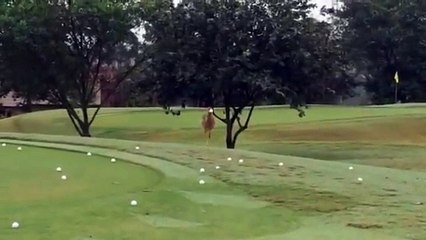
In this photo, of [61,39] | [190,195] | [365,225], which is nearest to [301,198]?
[190,195]

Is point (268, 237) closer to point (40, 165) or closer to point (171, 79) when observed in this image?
point (40, 165)

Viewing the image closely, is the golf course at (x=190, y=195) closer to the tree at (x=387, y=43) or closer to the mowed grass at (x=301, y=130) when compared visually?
the mowed grass at (x=301, y=130)

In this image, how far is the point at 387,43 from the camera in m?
51.8

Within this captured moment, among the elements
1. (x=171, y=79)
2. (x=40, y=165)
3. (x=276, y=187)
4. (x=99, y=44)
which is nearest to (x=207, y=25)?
(x=171, y=79)

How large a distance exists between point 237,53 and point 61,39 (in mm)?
8927

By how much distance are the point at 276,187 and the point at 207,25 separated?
14.5 metres

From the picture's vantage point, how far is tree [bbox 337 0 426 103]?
166 ft

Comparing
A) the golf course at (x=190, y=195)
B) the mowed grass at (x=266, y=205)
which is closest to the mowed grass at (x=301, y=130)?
the golf course at (x=190, y=195)

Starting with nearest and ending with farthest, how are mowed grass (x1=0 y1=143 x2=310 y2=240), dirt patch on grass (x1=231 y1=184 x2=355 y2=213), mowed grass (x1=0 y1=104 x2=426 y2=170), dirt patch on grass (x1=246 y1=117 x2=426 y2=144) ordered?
mowed grass (x1=0 y1=143 x2=310 y2=240), dirt patch on grass (x1=231 y1=184 x2=355 y2=213), mowed grass (x1=0 y1=104 x2=426 y2=170), dirt patch on grass (x1=246 y1=117 x2=426 y2=144)

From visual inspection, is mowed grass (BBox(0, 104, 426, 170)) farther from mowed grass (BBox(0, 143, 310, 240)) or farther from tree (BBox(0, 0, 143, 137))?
mowed grass (BBox(0, 143, 310, 240))

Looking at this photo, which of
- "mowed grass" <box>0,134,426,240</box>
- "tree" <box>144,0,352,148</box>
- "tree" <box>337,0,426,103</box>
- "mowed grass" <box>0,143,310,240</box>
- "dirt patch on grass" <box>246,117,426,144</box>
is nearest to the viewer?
"mowed grass" <box>0,143,310,240</box>

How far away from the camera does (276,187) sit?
10484 millimetres

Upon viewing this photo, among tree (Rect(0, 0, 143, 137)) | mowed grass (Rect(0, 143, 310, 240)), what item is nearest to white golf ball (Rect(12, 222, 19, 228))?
mowed grass (Rect(0, 143, 310, 240))

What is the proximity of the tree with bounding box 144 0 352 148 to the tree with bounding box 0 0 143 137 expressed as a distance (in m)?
5.55
